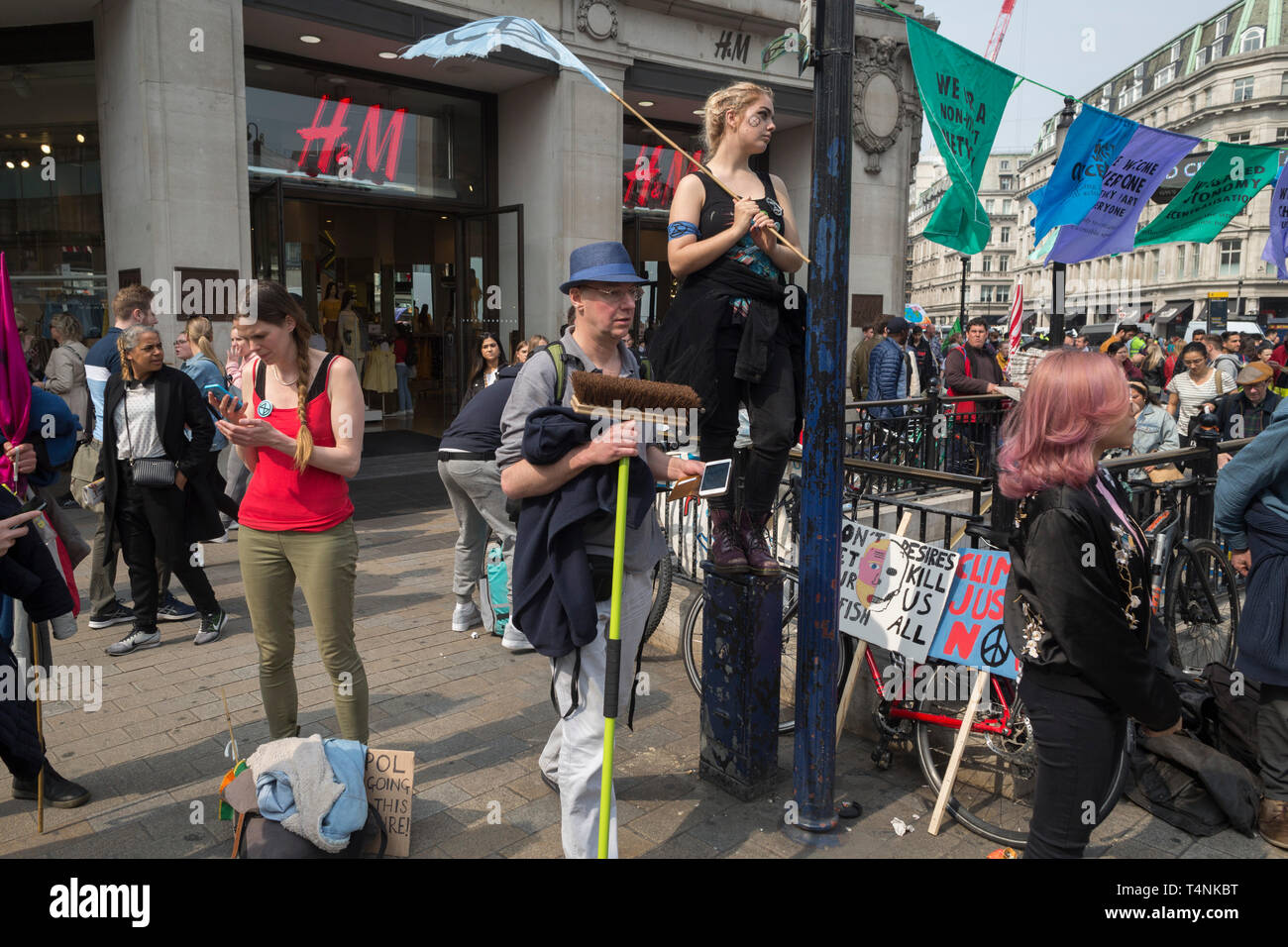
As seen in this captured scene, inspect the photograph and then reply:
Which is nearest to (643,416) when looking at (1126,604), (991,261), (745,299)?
(745,299)

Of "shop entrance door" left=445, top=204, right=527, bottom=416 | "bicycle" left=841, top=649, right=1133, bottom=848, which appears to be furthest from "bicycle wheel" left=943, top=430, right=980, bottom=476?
"bicycle" left=841, top=649, right=1133, bottom=848

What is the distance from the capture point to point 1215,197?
7965 mm

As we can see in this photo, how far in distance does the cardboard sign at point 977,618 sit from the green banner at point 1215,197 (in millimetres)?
5112

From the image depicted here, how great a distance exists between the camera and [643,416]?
2.94m

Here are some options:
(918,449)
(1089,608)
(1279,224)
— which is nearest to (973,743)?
(1089,608)

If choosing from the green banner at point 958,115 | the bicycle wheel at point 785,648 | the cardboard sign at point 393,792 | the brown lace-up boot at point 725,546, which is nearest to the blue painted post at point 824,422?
the brown lace-up boot at point 725,546

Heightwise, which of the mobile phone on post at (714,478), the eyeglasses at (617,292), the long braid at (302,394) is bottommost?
the mobile phone on post at (714,478)

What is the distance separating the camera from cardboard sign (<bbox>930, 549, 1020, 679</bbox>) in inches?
157

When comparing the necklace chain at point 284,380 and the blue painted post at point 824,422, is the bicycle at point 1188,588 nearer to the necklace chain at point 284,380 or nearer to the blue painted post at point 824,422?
the blue painted post at point 824,422

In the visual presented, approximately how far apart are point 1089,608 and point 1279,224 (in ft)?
25.3

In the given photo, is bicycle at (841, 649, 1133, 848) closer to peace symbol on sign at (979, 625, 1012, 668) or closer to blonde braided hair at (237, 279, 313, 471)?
peace symbol on sign at (979, 625, 1012, 668)

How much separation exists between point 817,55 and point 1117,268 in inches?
3343

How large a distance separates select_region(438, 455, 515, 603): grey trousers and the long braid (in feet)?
6.46

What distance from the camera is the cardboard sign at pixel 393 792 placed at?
3590mm
